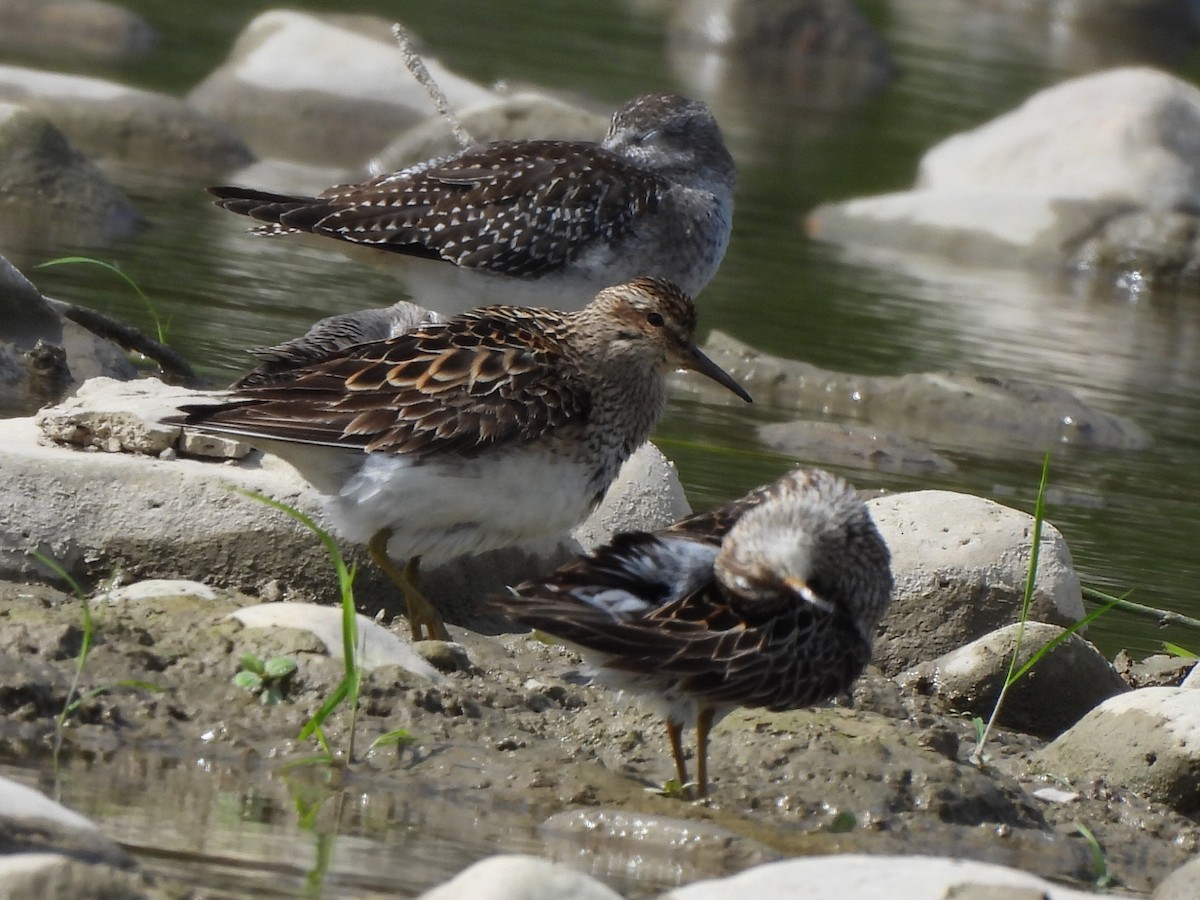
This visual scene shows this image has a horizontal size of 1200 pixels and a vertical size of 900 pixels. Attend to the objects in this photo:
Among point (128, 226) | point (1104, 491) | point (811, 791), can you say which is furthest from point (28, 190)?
point (811, 791)

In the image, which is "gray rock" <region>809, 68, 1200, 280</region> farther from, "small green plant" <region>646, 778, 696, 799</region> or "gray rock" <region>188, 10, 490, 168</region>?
"small green plant" <region>646, 778, 696, 799</region>

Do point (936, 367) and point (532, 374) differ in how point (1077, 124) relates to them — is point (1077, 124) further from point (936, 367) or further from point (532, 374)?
point (532, 374)

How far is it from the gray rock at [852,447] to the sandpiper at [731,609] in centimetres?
459

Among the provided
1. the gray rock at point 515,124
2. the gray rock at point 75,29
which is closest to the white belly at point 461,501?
the gray rock at point 515,124

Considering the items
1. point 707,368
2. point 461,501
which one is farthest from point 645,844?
point 707,368

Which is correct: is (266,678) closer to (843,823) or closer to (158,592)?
(158,592)

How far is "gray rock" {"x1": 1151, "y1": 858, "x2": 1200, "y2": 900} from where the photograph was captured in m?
5.07

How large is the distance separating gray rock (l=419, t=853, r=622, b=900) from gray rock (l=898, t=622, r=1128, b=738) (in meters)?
2.89

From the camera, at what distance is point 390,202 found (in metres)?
9.48

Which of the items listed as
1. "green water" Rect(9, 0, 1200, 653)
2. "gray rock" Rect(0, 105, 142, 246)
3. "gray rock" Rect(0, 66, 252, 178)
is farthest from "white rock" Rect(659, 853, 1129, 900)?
"gray rock" Rect(0, 66, 252, 178)

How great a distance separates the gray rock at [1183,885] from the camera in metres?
5.07

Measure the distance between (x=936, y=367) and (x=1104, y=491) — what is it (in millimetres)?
2478

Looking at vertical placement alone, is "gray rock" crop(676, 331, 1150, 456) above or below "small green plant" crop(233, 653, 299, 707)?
below

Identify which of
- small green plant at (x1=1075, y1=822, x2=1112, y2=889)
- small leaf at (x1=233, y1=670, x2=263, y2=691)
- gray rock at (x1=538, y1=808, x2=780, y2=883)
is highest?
small leaf at (x1=233, y1=670, x2=263, y2=691)
